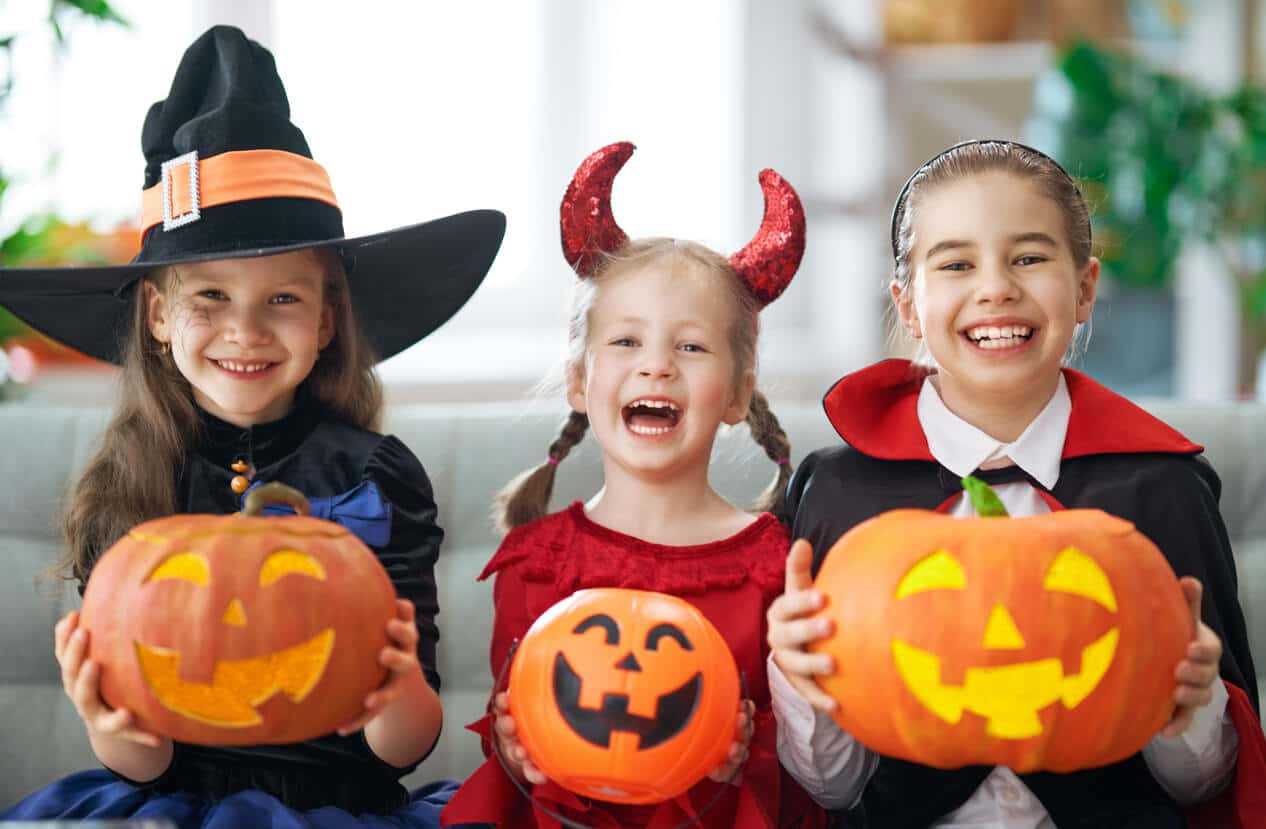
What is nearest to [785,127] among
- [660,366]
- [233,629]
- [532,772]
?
[660,366]

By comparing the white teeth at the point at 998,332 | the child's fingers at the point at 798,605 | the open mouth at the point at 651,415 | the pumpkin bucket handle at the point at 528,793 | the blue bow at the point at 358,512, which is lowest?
the pumpkin bucket handle at the point at 528,793

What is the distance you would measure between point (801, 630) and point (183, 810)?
846 millimetres

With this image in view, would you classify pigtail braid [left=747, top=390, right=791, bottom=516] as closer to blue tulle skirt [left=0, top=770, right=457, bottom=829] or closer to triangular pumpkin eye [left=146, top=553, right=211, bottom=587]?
blue tulle skirt [left=0, top=770, right=457, bottom=829]

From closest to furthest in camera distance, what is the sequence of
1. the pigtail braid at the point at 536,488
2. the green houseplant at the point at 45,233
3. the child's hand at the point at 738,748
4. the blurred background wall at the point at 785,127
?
1. the child's hand at the point at 738,748
2. the pigtail braid at the point at 536,488
3. the green houseplant at the point at 45,233
4. the blurred background wall at the point at 785,127

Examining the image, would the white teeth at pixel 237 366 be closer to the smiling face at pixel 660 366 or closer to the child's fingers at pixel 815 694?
the smiling face at pixel 660 366

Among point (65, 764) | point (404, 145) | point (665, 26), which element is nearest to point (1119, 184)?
point (665, 26)

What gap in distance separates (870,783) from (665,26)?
2708 mm

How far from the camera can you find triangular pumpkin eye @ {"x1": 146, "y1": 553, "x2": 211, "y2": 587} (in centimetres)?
129

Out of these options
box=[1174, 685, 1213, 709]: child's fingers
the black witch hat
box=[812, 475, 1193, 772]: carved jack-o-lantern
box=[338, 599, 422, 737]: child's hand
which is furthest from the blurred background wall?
box=[1174, 685, 1213, 709]: child's fingers

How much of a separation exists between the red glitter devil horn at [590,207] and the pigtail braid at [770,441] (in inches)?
14.2

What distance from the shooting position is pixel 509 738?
1.56 m

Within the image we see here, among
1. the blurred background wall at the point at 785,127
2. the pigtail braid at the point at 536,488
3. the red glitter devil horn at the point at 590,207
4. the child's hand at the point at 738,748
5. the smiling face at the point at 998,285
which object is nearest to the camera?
the child's hand at the point at 738,748

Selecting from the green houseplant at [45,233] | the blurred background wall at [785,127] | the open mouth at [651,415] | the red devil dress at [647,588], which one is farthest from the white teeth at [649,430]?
the blurred background wall at [785,127]

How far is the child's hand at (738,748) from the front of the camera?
4.99 feet
